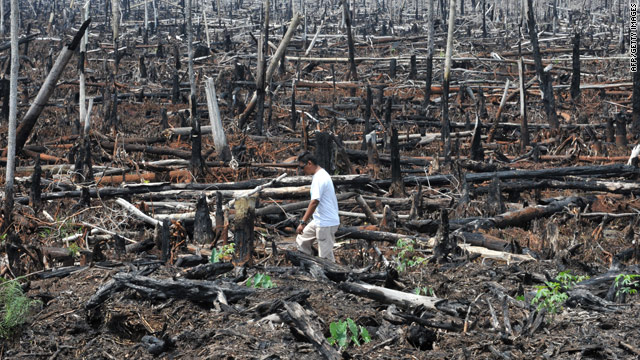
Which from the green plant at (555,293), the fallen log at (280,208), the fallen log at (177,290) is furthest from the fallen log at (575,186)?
the fallen log at (177,290)

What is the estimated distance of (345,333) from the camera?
552 cm

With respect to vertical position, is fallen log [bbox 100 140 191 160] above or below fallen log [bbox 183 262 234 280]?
above

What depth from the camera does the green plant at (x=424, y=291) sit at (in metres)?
6.58

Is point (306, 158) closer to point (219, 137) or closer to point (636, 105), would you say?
point (219, 137)

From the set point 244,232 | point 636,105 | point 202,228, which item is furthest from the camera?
point 636,105

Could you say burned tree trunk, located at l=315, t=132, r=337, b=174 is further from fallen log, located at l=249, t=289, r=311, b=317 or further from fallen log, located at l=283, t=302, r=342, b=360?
fallen log, located at l=283, t=302, r=342, b=360

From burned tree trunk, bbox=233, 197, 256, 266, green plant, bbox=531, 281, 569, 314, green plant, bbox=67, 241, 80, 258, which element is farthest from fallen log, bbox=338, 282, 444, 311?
green plant, bbox=67, 241, 80, 258

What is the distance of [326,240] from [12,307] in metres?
3.24

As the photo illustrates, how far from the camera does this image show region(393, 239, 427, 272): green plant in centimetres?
774

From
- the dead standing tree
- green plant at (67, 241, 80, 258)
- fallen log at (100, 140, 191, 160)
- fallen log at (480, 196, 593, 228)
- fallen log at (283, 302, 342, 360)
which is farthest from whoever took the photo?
fallen log at (100, 140, 191, 160)

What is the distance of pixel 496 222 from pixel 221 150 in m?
5.75

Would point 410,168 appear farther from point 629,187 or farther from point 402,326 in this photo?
point 402,326

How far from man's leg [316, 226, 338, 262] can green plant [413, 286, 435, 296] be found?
137cm

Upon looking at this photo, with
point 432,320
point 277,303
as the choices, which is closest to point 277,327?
point 277,303
